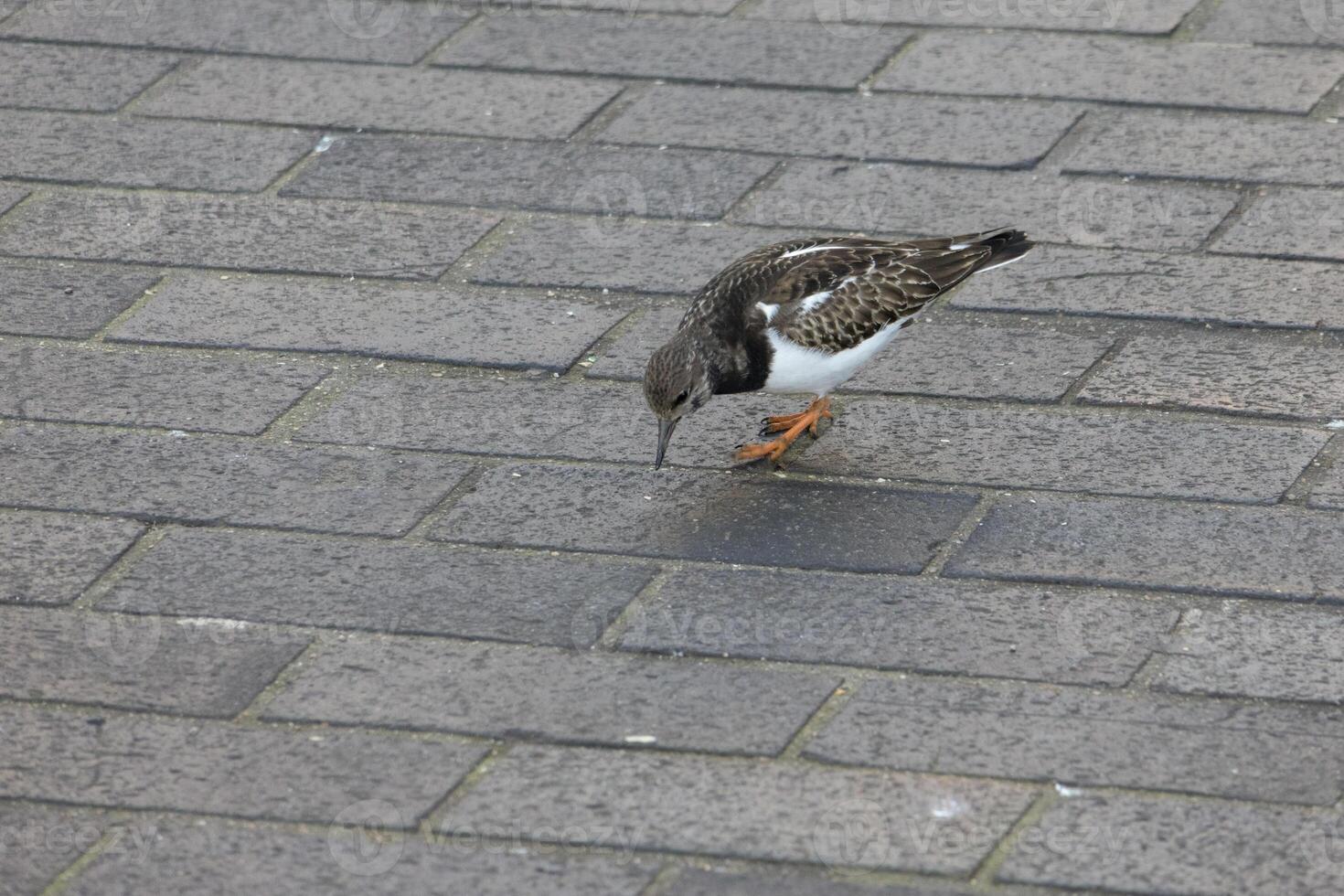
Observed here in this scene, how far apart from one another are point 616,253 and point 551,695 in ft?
7.70

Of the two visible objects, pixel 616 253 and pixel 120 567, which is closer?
pixel 120 567

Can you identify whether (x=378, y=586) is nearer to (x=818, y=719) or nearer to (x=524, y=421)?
(x=524, y=421)

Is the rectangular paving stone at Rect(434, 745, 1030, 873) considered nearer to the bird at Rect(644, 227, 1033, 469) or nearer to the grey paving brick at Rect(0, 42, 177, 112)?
the bird at Rect(644, 227, 1033, 469)

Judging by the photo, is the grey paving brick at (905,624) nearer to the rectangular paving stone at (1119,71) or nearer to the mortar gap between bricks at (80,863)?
the mortar gap between bricks at (80,863)

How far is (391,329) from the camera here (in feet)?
19.5

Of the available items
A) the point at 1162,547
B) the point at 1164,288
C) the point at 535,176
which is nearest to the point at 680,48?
the point at 535,176

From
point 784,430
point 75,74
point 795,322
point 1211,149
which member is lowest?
point 784,430

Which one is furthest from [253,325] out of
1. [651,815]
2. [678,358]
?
[651,815]

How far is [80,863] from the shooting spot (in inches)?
150

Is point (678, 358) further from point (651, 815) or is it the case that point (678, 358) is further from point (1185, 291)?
point (1185, 291)

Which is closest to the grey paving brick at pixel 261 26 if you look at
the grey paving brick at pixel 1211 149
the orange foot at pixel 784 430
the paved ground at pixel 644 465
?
the paved ground at pixel 644 465

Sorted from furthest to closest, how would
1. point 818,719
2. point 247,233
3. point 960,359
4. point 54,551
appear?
point 247,233, point 960,359, point 54,551, point 818,719

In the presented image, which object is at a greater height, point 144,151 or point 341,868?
point 144,151

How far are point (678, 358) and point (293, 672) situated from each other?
51.2 inches
